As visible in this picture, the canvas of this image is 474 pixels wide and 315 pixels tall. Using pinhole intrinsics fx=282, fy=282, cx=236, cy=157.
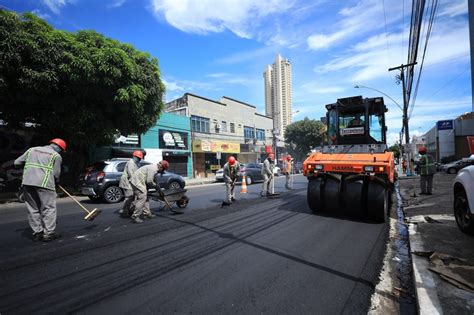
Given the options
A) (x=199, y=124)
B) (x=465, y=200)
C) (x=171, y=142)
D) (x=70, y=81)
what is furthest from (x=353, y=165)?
(x=199, y=124)

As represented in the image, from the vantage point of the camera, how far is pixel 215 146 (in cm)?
3009

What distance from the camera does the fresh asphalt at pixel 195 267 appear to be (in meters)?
3.01

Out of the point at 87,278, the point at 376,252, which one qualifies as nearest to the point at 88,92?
the point at 87,278

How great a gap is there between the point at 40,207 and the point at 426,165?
1190 centimetres

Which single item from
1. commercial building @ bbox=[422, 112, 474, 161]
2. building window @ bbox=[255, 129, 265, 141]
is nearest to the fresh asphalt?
building window @ bbox=[255, 129, 265, 141]

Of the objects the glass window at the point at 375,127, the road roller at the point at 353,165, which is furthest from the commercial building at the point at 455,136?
the road roller at the point at 353,165

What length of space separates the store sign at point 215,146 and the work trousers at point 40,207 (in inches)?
899

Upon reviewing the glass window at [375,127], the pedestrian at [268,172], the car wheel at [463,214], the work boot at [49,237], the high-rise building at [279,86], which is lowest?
the work boot at [49,237]

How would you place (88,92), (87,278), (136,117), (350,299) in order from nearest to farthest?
(350,299)
(87,278)
(88,92)
(136,117)

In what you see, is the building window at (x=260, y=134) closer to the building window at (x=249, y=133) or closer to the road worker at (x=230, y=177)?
the building window at (x=249, y=133)

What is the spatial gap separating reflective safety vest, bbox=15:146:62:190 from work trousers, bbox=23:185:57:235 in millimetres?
131

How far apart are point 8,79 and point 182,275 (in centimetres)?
1216

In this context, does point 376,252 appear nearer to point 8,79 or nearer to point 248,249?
point 248,249

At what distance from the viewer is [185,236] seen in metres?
5.57
